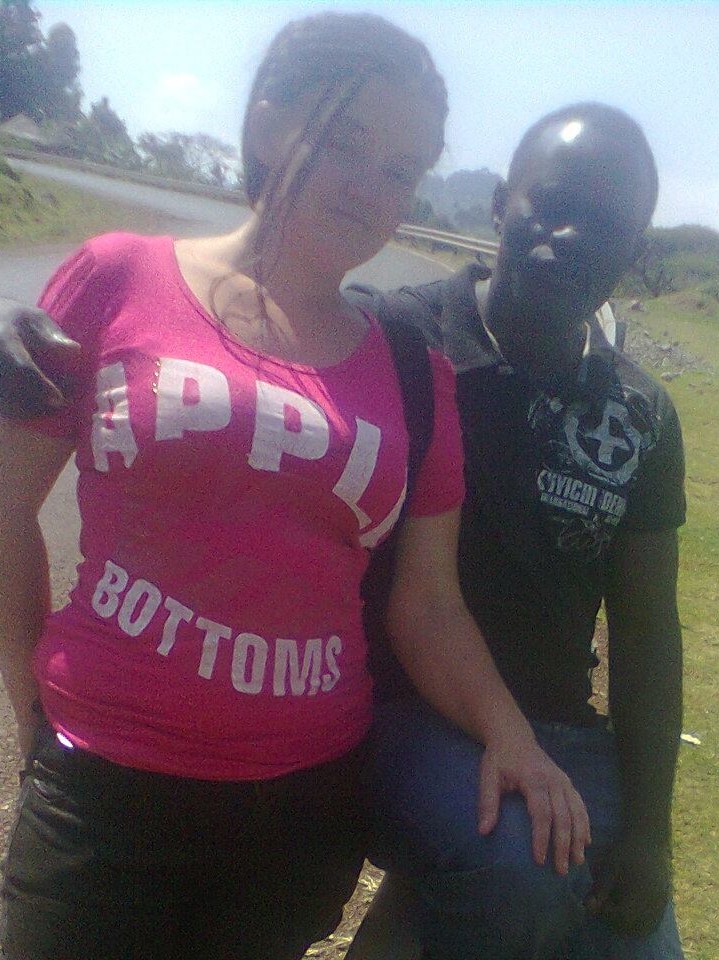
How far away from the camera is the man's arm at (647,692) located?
1688 millimetres

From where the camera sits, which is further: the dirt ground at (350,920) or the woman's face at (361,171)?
Result: the dirt ground at (350,920)

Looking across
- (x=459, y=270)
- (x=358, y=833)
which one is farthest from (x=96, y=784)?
(x=459, y=270)

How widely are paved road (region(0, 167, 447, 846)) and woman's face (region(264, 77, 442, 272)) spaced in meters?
0.23

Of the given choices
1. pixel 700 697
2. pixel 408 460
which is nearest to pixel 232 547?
pixel 408 460

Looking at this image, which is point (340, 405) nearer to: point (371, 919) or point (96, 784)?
point (96, 784)

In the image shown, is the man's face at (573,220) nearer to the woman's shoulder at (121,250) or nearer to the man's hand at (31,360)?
the woman's shoulder at (121,250)

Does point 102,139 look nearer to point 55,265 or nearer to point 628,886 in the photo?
point 55,265

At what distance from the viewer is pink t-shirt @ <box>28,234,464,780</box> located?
1.31m

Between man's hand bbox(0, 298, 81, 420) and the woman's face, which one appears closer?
man's hand bbox(0, 298, 81, 420)

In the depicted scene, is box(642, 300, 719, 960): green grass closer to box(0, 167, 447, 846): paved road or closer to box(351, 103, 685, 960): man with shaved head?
box(351, 103, 685, 960): man with shaved head

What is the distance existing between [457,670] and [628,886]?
53 cm

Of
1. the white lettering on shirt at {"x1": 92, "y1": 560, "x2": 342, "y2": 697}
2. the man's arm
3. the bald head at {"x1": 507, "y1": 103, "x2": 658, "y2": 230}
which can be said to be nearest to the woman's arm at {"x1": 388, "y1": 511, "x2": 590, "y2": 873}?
the white lettering on shirt at {"x1": 92, "y1": 560, "x2": 342, "y2": 697}

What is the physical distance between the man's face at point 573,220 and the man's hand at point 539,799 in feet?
3.02

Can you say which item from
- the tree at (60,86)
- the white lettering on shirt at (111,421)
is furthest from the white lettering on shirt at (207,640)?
the tree at (60,86)
